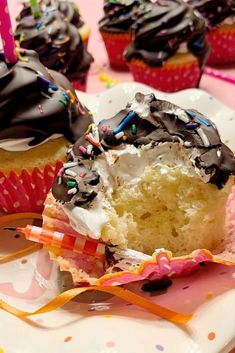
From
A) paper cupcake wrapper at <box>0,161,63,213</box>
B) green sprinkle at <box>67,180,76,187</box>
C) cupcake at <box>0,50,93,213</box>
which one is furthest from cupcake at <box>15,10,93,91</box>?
green sprinkle at <box>67,180,76,187</box>

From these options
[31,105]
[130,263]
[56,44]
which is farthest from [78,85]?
[130,263]

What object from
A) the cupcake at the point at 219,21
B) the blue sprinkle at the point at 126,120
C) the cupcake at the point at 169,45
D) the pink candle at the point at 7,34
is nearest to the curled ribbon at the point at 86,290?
the blue sprinkle at the point at 126,120

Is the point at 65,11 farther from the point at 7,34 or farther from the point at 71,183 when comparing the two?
the point at 71,183

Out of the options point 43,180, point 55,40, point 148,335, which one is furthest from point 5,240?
point 55,40

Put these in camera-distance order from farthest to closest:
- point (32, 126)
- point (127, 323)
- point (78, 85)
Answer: point (78, 85), point (32, 126), point (127, 323)

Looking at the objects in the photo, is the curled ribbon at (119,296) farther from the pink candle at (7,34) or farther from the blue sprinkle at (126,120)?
the pink candle at (7,34)

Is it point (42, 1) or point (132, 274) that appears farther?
point (42, 1)

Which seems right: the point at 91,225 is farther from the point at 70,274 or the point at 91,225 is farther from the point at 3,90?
the point at 3,90
